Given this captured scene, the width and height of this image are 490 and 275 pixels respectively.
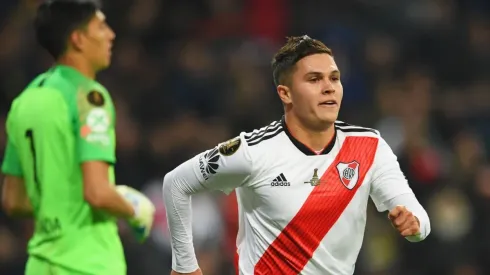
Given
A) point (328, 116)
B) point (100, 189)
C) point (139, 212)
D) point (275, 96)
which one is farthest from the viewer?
point (275, 96)

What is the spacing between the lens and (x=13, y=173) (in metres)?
5.20

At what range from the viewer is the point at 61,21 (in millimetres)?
5164

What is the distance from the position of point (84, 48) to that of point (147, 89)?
5.49m

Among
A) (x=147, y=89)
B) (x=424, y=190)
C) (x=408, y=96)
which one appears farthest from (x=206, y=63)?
(x=424, y=190)

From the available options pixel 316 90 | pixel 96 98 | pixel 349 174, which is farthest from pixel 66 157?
pixel 349 174

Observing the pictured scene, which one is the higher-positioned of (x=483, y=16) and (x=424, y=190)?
(x=483, y=16)

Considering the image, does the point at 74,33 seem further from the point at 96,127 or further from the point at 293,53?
the point at 293,53

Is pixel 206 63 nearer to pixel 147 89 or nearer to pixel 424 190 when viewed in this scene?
pixel 147 89

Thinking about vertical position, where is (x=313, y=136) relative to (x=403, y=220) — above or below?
above

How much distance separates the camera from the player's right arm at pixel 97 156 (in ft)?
15.9

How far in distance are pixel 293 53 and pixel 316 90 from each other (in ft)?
0.77

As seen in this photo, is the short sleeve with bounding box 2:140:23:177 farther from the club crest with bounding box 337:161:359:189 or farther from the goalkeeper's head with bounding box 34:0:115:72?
the club crest with bounding box 337:161:359:189

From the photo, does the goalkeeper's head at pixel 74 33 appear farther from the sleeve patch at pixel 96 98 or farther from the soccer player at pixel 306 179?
the soccer player at pixel 306 179

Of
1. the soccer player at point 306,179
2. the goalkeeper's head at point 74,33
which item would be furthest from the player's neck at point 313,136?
the goalkeeper's head at point 74,33
